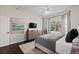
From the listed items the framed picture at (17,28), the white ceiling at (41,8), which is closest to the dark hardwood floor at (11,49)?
the framed picture at (17,28)

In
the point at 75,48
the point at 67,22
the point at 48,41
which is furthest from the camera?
the point at 48,41

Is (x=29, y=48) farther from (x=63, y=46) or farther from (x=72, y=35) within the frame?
(x=72, y=35)

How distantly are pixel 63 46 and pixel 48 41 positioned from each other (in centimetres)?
30

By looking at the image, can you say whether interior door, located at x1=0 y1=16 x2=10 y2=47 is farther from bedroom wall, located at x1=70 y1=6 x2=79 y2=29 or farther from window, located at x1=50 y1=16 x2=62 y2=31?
bedroom wall, located at x1=70 y1=6 x2=79 y2=29

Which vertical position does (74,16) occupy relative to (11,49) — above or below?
above

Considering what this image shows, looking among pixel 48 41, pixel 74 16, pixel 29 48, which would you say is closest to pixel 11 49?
pixel 29 48

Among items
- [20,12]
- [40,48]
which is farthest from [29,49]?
[20,12]

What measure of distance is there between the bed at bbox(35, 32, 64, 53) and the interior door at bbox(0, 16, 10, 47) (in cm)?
57

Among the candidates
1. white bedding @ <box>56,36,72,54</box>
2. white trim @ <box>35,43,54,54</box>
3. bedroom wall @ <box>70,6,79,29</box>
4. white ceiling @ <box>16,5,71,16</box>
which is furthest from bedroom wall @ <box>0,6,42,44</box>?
bedroom wall @ <box>70,6,79,29</box>

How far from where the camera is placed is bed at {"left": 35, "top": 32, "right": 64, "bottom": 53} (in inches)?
57.2

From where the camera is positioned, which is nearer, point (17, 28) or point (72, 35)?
point (72, 35)

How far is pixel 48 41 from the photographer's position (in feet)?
4.95

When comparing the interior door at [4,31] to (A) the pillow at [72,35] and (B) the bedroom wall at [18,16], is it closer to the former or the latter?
(B) the bedroom wall at [18,16]

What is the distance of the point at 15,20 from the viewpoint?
1.43 m
